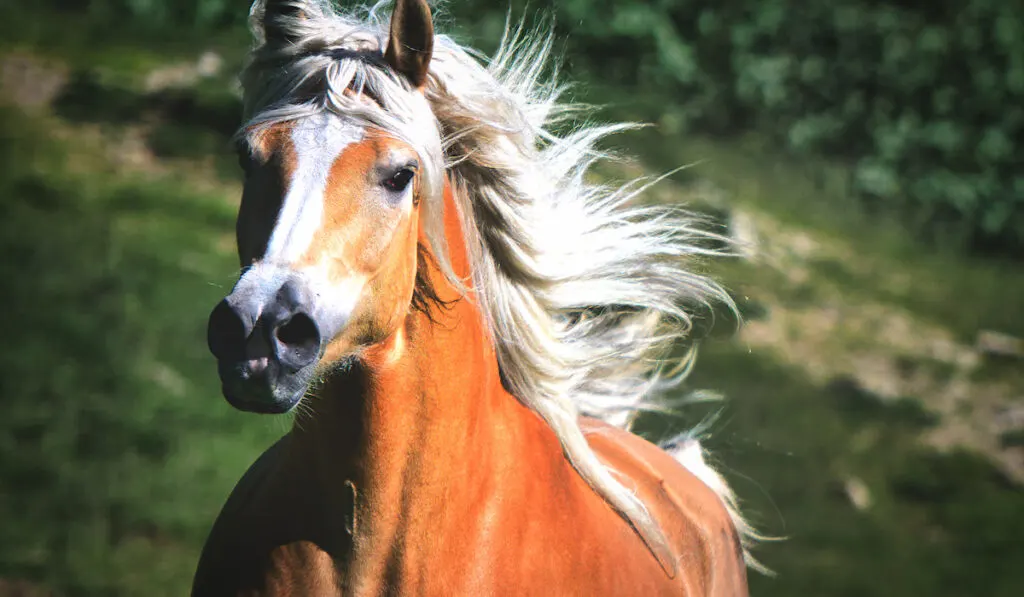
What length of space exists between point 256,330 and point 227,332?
5 cm

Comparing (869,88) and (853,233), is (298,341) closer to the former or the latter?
(853,233)

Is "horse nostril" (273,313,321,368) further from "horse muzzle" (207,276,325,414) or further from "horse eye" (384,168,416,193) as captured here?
"horse eye" (384,168,416,193)

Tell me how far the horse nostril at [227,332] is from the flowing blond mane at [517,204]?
451mm

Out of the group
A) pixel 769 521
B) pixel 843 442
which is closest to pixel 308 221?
pixel 769 521

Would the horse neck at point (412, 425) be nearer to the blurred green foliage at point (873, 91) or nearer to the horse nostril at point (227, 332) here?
the horse nostril at point (227, 332)

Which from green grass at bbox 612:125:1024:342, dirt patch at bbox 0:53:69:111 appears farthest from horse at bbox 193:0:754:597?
dirt patch at bbox 0:53:69:111

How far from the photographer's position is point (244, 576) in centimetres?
223

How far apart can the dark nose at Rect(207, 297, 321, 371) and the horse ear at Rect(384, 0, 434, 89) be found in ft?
2.05

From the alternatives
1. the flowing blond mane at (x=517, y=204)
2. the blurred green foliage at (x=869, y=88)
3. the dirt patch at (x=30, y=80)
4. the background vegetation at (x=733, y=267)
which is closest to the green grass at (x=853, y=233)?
the background vegetation at (x=733, y=267)

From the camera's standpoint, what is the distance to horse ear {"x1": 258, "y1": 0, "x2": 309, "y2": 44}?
2.30 m

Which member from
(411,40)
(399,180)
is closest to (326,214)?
(399,180)

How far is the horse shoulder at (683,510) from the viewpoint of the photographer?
9.81 ft

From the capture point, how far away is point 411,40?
86.5 inches

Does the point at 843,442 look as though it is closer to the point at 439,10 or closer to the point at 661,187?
the point at 661,187
